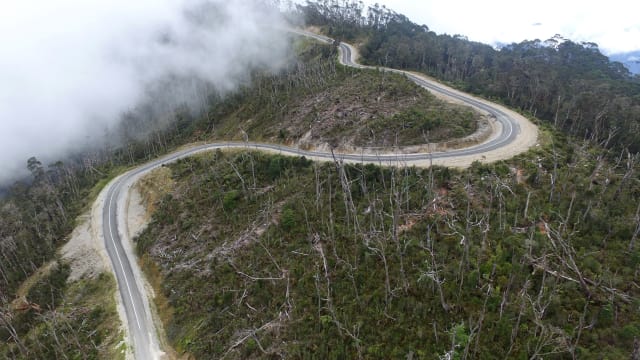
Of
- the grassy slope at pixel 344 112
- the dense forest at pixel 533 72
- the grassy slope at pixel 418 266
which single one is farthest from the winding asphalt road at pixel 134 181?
the dense forest at pixel 533 72

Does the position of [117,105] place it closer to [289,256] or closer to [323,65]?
[323,65]

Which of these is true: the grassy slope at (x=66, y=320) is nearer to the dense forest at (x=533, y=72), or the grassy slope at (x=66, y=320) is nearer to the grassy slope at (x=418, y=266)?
the grassy slope at (x=418, y=266)

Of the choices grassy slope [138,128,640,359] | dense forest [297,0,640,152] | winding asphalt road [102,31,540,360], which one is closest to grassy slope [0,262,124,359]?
winding asphalt road [102,31,540,360]

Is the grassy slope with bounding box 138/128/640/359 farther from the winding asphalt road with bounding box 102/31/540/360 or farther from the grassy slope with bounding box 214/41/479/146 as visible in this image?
the grassy slope with bounding box 214/41/479/146

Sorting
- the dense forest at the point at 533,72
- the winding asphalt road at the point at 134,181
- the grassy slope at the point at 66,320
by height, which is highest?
the dense forest at the point at 533,72

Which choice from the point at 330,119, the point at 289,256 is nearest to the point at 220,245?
the point at 289,256
